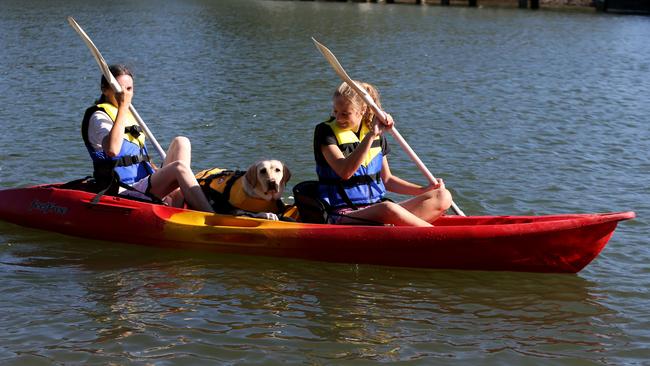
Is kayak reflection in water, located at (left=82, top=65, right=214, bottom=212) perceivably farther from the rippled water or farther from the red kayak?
the rippled water

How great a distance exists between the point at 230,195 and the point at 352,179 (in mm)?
976

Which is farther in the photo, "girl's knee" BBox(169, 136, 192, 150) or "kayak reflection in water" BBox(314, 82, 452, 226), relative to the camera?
"girl's knee" BBox(169, 136, 192, 150)

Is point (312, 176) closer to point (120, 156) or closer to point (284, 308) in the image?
point (120, 156)

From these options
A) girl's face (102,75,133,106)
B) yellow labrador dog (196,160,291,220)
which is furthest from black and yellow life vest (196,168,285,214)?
girl's face (102,75,133,106)

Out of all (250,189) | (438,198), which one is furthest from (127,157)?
(438,198)

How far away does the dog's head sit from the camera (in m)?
6.99

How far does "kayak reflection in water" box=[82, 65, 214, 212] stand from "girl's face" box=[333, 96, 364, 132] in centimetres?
125

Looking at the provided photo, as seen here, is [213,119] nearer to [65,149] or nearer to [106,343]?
[65,149]

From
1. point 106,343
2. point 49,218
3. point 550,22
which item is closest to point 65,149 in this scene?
point 49,218

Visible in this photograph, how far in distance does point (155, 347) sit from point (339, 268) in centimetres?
186

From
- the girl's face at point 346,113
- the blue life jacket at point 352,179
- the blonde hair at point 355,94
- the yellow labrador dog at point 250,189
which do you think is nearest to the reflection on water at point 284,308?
the yellow labrador dog at point 250,189

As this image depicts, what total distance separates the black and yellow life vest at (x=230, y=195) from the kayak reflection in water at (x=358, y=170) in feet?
1.58

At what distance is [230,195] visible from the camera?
7.36 m

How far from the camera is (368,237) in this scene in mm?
6918
